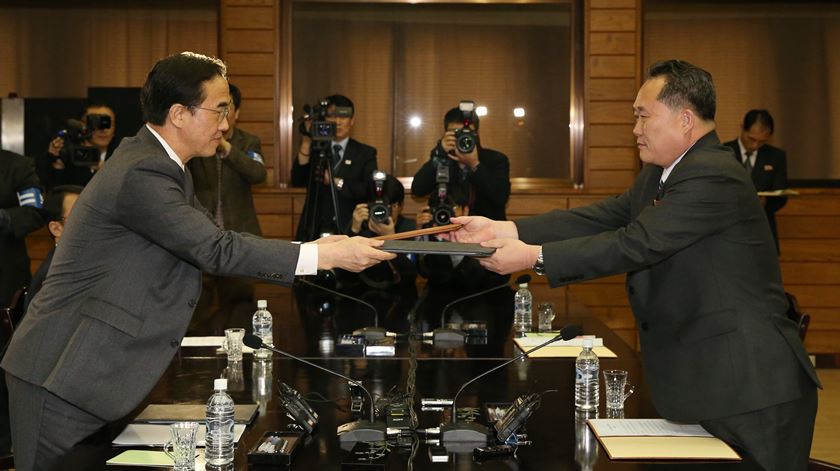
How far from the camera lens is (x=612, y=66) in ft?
23.7

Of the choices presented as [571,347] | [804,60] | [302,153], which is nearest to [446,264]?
[302,153]

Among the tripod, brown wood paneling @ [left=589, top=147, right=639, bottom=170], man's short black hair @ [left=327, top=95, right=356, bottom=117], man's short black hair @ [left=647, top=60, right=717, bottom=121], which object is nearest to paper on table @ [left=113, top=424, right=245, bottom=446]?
man's short black hair @ [left=647, top=60, right=717, bottom=121]

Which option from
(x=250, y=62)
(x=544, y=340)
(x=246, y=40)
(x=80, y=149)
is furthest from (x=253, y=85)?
Result: (x=544, y=340)

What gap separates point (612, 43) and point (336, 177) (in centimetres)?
258

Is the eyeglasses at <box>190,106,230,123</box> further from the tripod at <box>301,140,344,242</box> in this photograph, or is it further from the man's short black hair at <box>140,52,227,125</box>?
the tripod at <box>301,140,344,242</box>

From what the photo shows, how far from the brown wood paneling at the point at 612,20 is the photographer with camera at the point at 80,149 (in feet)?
11.3

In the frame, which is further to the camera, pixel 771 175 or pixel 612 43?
pixel 612 43

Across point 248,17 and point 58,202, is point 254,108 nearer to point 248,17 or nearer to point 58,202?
point 248,17

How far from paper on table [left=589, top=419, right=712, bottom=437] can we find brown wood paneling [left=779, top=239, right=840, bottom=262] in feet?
17.0

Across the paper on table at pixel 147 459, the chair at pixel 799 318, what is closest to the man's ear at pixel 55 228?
the paper on table at pixel 147 459

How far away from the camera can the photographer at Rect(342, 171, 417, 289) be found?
4770 mm

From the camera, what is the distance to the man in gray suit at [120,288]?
2.31 meters

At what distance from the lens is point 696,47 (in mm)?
7699

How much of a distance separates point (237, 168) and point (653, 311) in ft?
11.1
